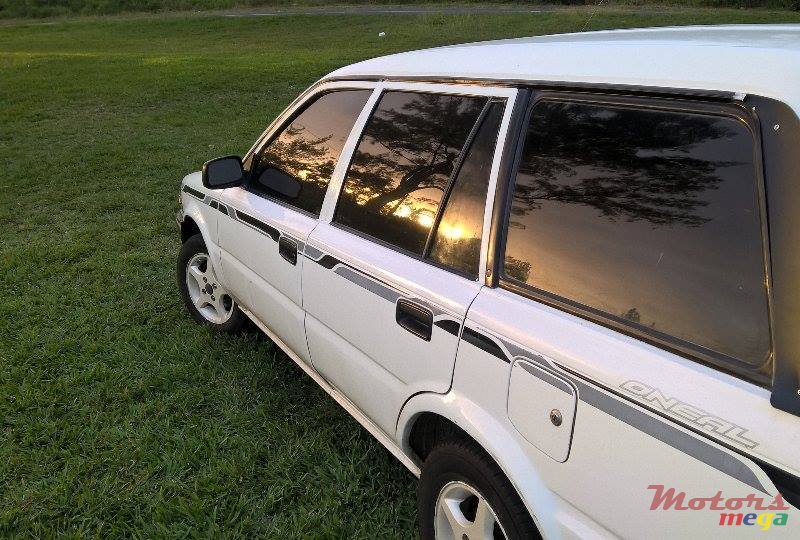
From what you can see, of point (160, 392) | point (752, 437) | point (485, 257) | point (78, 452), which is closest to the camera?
point (752, 437)

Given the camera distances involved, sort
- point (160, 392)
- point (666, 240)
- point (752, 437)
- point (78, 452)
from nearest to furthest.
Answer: point (752, 437)
point (666, 240)
point (78, 452)
point (160, 392)

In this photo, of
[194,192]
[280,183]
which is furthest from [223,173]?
[194,192]

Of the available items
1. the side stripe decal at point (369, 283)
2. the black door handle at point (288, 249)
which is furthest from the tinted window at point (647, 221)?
the black door handle at point (288, 249)

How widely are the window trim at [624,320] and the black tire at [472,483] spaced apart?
472 millimetres

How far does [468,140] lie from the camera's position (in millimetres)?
1860

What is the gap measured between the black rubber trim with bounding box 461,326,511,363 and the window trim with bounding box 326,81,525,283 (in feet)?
0.51

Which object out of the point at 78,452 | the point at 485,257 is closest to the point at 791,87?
the point at 485,257

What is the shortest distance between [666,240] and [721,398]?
1.16 feet

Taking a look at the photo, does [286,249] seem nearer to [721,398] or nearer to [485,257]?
[485,257]

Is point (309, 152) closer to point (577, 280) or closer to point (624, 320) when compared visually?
point (577, 280)

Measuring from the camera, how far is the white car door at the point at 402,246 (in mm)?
1772

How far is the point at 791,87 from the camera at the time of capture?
3.80 feet

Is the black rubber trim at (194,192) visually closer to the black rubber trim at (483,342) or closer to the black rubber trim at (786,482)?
the black rubber trim at (483,342)

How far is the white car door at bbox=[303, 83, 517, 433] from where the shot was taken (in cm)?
177
